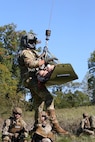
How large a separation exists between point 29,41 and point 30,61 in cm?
59

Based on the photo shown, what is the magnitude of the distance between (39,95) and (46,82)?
489 mm

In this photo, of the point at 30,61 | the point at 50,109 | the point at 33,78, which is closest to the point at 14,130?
the point at 50,109

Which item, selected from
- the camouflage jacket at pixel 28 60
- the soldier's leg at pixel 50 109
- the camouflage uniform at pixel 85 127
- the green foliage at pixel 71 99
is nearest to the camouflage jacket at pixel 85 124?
the camouflage uniform at pixel 85 127

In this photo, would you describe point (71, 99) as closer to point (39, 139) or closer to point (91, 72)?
point (91, 72)

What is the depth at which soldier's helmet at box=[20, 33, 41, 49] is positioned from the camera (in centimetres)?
880

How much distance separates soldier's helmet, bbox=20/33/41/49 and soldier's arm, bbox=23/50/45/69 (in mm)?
254

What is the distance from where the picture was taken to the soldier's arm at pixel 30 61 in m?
8.34

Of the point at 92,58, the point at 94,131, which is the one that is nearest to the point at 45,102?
the point at 94,131

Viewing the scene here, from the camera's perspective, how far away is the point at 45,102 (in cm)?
883

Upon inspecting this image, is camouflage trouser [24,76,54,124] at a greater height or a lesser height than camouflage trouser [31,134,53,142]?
greater


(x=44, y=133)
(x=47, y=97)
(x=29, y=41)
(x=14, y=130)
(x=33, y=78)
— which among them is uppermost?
(x=29, y=41)

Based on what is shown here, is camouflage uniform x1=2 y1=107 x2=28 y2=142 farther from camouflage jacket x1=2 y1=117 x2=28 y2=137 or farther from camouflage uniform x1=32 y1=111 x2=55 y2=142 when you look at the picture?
camouflage uniform x1=32 y1=111 x2=55 y2=142

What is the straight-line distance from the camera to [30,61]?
8.44m

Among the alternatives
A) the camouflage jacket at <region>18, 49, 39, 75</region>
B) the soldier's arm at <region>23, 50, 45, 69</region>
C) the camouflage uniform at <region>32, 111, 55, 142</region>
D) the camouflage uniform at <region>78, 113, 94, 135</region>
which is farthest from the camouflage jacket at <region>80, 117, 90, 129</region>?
the camouflage uniform at <region>32, 111, 55, 142</region>
